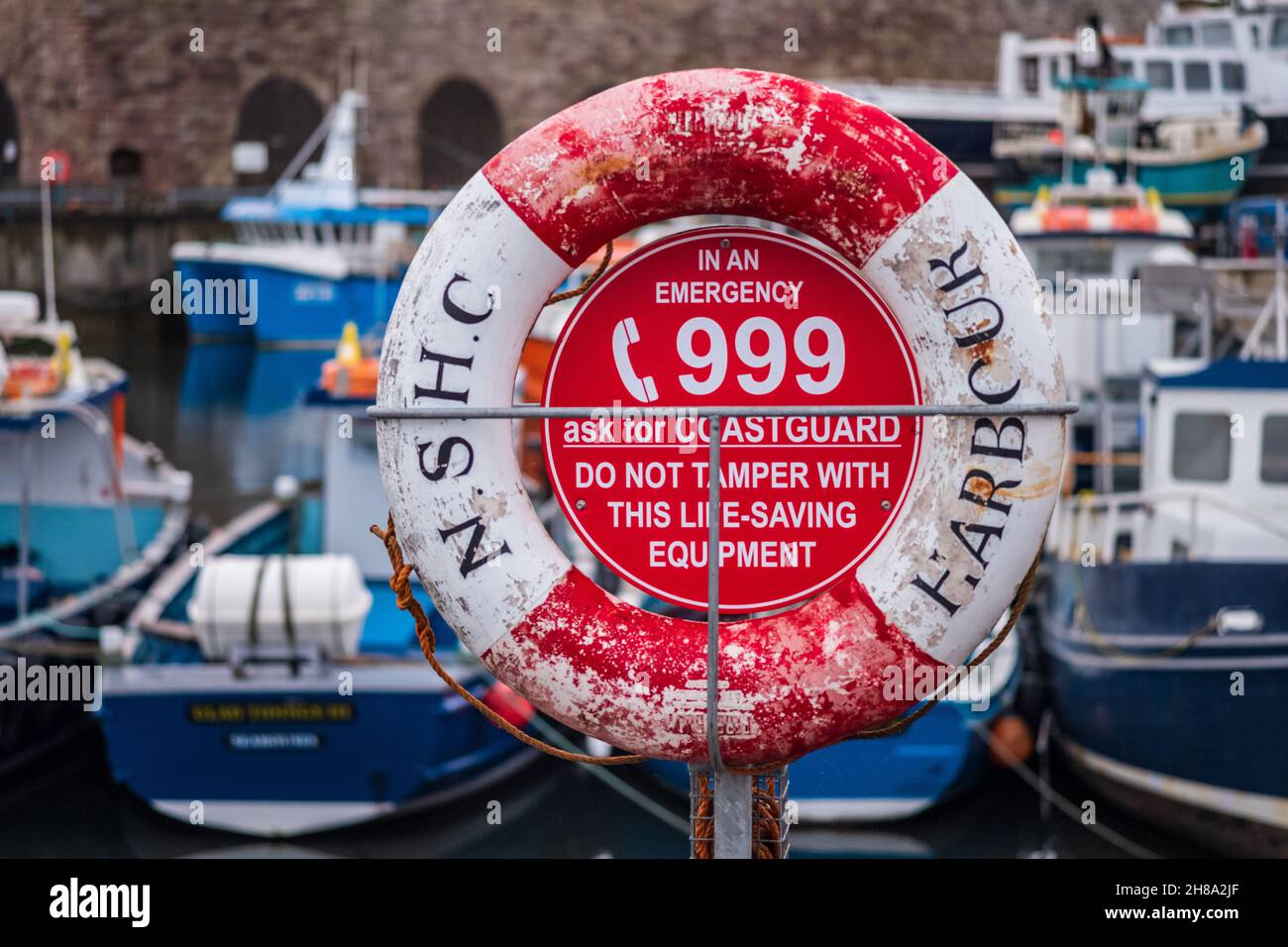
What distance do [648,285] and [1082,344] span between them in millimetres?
5598

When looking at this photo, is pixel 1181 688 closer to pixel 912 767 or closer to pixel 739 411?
pixel 912 767

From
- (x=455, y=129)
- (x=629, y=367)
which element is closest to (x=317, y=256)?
(x=455, y=129)

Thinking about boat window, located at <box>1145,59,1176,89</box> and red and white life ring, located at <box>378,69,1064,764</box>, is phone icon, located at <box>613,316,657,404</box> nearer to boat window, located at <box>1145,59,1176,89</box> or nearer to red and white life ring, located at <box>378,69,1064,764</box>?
red and white life ring, located at <box>378,69,1064,764</box>

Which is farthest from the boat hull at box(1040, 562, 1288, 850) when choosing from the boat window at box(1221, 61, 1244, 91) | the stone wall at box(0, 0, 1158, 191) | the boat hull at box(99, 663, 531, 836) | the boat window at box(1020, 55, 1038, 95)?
the stone wall at box(0, 0, 1158, 191)

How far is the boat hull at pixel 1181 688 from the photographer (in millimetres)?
5062

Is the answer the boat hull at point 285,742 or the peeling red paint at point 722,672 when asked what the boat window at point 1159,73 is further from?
the peeling red paint at point 722,672

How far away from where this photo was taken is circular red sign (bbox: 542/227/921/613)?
1.97m

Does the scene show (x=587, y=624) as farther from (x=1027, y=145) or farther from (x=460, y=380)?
(x=1027, y=145)

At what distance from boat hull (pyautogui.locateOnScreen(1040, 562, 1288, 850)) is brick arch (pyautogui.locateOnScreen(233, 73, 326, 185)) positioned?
1725 cm

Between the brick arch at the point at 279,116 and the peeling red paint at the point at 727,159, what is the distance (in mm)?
20133

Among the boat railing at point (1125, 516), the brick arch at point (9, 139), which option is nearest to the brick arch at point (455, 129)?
the brick arch at point (9, 139)

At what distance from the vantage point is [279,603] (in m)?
4.79

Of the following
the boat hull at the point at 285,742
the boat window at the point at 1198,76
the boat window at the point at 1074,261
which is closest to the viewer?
the boat hull at the point at 285,742

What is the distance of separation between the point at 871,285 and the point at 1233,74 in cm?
1655
